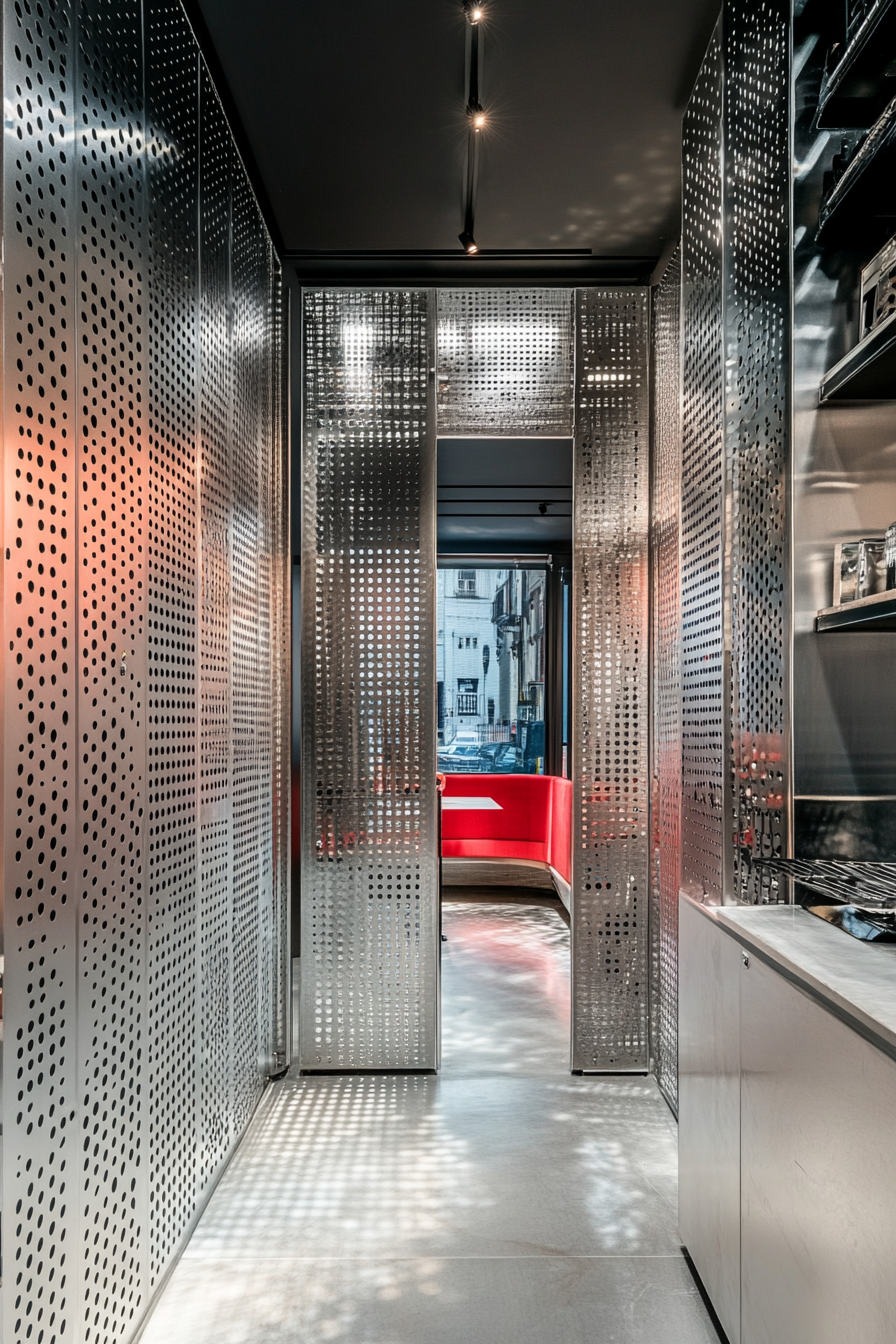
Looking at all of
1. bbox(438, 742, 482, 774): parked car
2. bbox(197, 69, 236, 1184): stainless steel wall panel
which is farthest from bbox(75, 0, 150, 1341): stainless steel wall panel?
bbox(438, 742, 482, 774): parked car

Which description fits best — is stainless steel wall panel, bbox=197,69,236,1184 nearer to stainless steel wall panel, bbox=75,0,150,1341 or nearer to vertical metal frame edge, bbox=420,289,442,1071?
stainless steel wall panel, bbox=75,0,150,1341

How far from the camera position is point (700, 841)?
2.70 m

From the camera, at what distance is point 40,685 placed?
166cm

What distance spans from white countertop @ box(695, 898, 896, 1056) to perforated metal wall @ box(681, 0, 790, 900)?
248 mm

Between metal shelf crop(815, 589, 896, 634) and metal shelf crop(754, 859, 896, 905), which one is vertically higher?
metal shelf crop(815, 589, 896, 634)

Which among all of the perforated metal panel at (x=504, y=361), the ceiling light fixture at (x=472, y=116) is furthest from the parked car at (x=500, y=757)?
the ceiling light fixture at (x=472, y=116)

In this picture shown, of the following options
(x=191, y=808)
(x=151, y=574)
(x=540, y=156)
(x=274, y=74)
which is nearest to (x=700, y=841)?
(x=191, y=808)

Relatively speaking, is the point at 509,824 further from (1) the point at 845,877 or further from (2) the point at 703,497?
(1) the point at 845,877

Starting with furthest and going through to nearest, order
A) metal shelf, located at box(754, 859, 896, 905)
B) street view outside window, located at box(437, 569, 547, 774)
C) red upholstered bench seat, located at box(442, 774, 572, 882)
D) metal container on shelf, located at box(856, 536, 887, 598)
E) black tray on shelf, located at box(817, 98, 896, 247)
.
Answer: street view outside window, located at box(437, 569, 547, 774) → red upholstered bench seat, located at box(442, 774, 572, 882) → metal container on shelf, located at box(856, 536, 887, 598) → black tray on shelf, located at box(817, 98, 896, 247) → metal shelf, located at box(754, 859, 896, 905)

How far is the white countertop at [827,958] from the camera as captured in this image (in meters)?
1.44

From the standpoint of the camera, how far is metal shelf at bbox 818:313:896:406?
2.02 m

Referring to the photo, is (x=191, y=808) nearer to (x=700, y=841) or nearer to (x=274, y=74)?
(x=700, y=841)

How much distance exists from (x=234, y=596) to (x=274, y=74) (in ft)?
5.78

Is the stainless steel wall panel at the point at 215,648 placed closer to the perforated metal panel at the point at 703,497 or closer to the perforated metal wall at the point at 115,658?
the perforated metal wall at the point at 115,658
